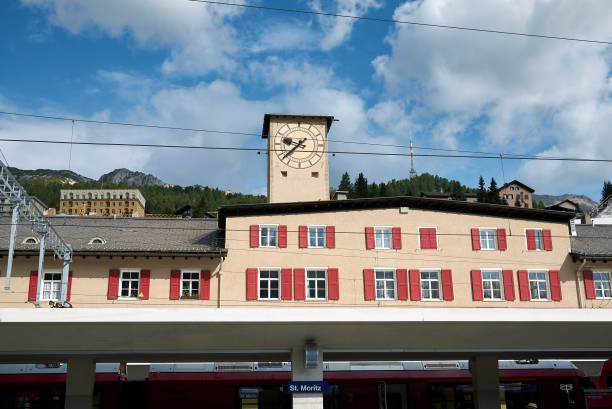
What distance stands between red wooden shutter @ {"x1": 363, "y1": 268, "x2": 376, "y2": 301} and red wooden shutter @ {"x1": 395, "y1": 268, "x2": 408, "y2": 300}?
1246 mm

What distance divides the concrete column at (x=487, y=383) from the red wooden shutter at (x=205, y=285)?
14877 millimetres

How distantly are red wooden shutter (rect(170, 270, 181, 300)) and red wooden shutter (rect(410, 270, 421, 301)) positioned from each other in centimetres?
1117

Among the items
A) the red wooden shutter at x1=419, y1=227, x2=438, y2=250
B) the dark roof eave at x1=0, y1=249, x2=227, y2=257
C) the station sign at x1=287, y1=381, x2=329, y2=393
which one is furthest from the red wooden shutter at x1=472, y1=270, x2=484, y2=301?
the station sign at x1=287, y1=381, x2=329, y2=393

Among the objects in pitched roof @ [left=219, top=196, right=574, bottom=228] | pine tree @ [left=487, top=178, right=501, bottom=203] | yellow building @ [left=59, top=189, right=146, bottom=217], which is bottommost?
pitched roof @ [left=219, top=196, right=574, bottom=228]

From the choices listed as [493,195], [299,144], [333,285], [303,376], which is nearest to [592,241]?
[333,285]

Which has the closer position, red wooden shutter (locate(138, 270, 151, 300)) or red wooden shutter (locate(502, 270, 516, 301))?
red wooden shutter (locate(138, 270, 151, 300))

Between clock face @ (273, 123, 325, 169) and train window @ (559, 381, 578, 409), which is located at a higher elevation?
clock face @ (273, 123, 325, 169)

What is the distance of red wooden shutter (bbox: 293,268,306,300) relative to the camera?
29.1 meters

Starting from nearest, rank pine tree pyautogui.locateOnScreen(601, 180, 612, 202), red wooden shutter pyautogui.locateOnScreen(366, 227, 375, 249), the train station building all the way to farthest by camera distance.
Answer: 1. the train station building
2. red wooden shutter pyautogui.locateOnScreen(366, 227, 375, 249)
3. pine tree pyautogui.locateOnScreen(601, 180, 612, 202)

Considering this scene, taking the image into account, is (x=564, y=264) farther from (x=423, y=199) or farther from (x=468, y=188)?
(x=468, y=188)

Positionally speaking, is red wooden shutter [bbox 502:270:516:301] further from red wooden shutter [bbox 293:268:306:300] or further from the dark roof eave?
the dark roof eave

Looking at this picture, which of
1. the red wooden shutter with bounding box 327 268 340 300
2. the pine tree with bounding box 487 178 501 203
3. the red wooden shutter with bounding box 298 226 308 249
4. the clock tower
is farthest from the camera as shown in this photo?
the pine tree with bounding box 487 178 501 203

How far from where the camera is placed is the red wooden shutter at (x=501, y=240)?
102 feet

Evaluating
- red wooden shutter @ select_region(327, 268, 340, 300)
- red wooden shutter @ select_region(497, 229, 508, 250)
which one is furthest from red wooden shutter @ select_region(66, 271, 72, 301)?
red wooden shutter @ select_region(497, 229, 508, 250)
